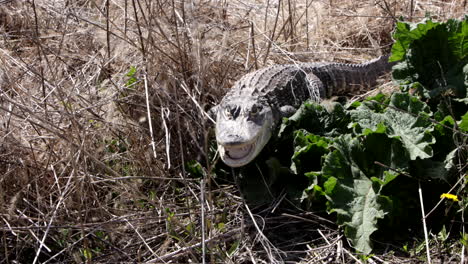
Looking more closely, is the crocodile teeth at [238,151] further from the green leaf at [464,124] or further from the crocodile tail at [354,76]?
the crocodile tail at [354,76]

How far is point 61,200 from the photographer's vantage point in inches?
115

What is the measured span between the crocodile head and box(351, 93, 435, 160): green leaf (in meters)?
0.59

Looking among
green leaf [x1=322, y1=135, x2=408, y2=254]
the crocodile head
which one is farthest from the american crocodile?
green leaf [x1=322, y1=135, x2=408, y2=254]

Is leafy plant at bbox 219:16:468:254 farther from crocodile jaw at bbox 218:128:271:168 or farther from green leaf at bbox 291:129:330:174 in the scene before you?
crocodile jaw at bbox 218:128:271:168

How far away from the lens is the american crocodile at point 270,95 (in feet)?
10.8

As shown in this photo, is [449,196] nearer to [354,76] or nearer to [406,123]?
[406,123]

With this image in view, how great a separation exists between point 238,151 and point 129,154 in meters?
0.64

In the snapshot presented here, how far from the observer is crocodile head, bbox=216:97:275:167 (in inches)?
128

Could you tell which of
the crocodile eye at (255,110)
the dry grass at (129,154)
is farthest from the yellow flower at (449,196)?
the crocodile eye at (255,110)

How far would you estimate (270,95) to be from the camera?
3.97 meters

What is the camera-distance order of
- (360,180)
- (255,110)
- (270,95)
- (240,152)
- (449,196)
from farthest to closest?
(270,95) < (255,110) < (240,152) < (360,180) < (449,196)

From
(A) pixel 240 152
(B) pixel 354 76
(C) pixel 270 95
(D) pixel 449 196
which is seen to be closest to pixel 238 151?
(A) pixel 240 152

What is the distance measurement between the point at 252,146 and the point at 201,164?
0.41m

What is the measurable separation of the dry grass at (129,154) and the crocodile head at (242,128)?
168mm
